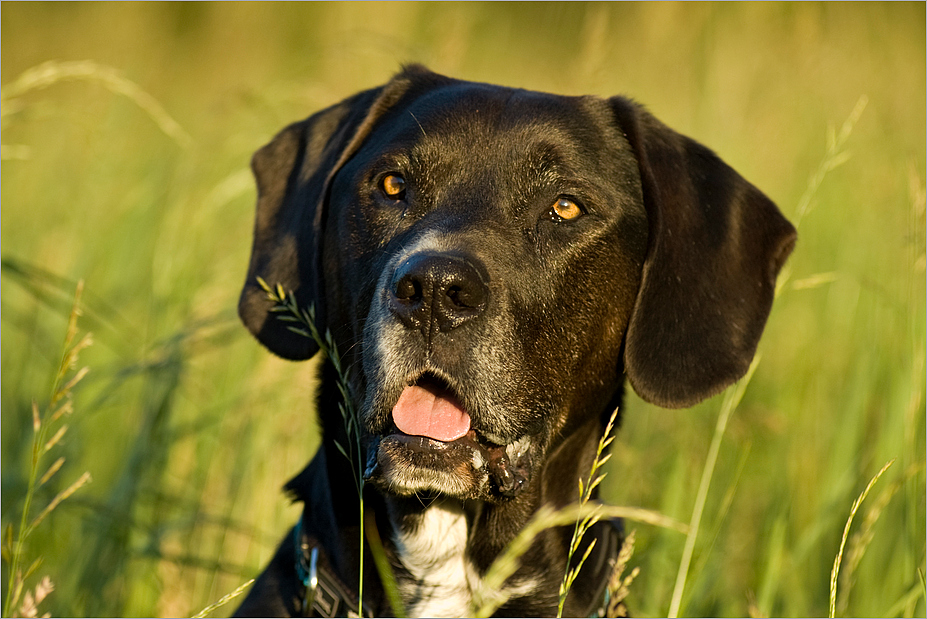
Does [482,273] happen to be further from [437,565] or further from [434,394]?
[437,565]

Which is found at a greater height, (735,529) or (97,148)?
(97,148)

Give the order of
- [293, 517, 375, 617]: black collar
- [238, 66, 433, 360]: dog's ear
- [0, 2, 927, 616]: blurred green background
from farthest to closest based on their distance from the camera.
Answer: [0, 2, 927, 616]: blurred green background → [238, 66, 433, 360]: dog's ear → [293, 517, 375, 617]: black collar

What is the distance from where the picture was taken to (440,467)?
2.27 meters

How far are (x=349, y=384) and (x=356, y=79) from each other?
11.9ft

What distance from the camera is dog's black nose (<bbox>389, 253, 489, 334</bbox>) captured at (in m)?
2.15

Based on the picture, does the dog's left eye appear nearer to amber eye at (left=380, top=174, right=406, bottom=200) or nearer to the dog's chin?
amber eye at (left=380, top=174, right=406, bottom=200)

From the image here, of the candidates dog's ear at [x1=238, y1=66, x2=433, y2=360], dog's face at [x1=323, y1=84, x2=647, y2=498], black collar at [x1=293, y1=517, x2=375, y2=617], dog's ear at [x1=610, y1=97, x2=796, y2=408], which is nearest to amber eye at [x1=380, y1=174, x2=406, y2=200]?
dog's face at [x1=323, y1=84, x2=647, y2=498]

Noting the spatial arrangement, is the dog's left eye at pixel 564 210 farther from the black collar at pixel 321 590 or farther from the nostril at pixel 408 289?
the black collar at pixel 321 590

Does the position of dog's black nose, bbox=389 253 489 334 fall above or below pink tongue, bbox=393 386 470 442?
above

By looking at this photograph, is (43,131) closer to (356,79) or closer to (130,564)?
(356,79)

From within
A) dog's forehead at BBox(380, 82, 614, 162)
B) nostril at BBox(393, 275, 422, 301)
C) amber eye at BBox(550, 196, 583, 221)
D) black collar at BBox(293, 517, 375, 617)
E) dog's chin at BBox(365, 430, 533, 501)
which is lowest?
black collar at BBox(293, 517, 375, 617)

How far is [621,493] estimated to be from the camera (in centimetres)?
435

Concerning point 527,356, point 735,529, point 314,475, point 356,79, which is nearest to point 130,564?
point 314,475

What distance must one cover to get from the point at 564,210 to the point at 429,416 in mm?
698
